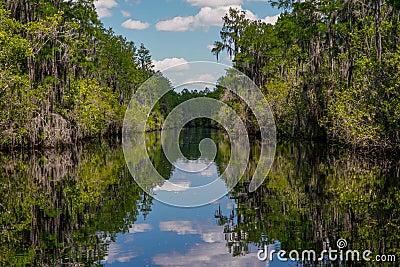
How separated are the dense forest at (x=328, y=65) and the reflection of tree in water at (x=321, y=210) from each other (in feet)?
10.6

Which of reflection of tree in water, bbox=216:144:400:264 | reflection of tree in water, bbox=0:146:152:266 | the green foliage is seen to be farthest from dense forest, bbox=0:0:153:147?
reflection of tree in water, bbox=216:144:400:264

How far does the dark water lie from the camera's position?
723 cm

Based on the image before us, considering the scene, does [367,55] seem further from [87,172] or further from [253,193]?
[87,172]

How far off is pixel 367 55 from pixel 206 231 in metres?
14.2

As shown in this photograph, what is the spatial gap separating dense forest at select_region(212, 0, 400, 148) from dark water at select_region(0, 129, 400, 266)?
3.84 metres

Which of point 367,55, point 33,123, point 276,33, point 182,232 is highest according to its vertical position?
point 276,33

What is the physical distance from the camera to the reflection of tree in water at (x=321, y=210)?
25.2 feet

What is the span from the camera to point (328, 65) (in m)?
26.4

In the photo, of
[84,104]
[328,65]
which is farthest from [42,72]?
[328,65]

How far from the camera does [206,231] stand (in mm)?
9055

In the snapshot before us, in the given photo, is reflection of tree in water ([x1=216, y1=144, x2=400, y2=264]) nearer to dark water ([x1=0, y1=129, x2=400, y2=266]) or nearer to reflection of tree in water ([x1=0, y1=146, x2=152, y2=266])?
dark water ([x1=0, y1=129, x2=400, y2=266])

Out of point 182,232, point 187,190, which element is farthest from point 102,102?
point 182,232

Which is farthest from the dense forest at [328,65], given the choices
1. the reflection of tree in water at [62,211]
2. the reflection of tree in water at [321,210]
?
the reflection of tree in water at [62,211]

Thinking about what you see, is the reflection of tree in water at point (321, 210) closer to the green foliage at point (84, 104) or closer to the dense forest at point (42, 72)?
the dense forest at point (42, 72)
